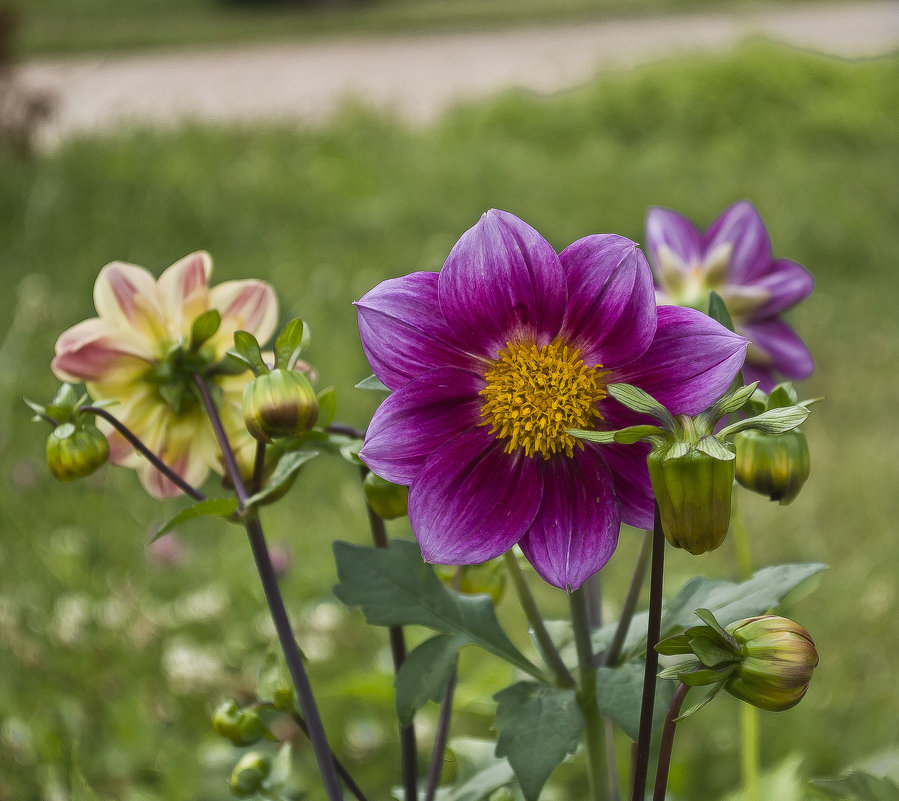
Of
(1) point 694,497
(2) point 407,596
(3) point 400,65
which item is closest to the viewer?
(1) point 694,497

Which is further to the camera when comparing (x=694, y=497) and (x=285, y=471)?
(x=285, y=471)

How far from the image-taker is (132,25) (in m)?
9.56

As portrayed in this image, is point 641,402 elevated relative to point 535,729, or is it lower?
elevated

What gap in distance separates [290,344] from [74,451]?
0.51 feet

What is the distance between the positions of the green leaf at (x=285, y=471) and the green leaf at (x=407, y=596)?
66mm

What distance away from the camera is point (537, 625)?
60 centimetres

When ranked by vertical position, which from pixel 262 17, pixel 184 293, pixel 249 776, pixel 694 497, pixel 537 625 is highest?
pixel 262 17

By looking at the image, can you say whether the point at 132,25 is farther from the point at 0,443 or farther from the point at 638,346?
the point at 638,346

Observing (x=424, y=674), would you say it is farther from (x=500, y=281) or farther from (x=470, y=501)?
(x=500, y=281)

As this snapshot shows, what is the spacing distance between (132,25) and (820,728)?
31.9 ft

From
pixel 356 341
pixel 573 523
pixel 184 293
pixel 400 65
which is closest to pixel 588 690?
pixel 573 523

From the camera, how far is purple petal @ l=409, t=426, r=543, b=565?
0.52 m

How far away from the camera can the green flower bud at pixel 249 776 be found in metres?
0.69

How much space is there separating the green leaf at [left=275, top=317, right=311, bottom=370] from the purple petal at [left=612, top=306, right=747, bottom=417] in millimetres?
180
